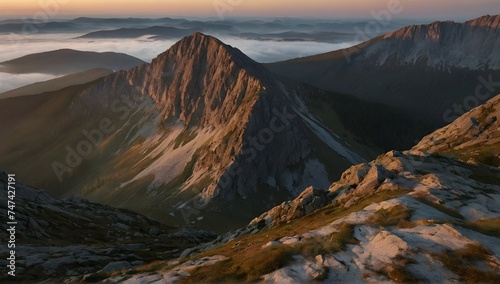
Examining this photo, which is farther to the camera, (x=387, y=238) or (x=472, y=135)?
(x=472, y=135)

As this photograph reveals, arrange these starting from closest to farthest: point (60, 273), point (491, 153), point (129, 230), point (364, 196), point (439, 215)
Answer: point (439, 215), point (60, 273), point (364, 196), point (491, 153), point (129, 230)

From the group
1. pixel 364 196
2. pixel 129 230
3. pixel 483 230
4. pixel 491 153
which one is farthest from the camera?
pixel 129 230

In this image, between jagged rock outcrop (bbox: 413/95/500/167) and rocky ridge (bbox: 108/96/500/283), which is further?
jagged rock outcrop (bbox: 413/95/500/167)

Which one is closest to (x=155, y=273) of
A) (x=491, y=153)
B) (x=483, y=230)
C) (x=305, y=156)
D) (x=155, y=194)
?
(x=483, y=230)

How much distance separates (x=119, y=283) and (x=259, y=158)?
142 metres

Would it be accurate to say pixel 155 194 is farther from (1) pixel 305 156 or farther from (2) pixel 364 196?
(2) pixel 364 196

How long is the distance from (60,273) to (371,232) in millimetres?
33803

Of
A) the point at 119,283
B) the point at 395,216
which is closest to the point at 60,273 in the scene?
the point at 119,283

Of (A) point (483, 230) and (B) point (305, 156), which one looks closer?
(A) point (483, 230)

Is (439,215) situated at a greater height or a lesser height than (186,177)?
greater

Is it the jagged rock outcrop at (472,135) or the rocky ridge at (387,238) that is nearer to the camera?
the rocky ridge at (387,238)

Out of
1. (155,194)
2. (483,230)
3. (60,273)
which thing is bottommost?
(155,194)

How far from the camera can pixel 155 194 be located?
167125 mm

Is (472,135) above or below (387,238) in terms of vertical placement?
below
